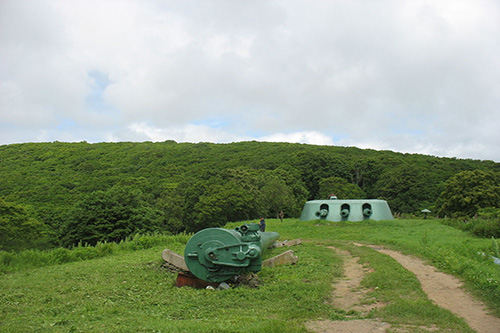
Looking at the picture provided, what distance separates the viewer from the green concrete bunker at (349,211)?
88.9 feet

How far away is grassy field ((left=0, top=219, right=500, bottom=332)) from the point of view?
5754 mm

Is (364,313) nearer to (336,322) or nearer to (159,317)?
(336,322)

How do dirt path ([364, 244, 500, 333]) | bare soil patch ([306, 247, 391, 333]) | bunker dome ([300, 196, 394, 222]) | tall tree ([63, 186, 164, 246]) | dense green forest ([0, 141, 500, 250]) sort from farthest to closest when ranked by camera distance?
dense green forest ([0, 141, 500, 250]) → tall tree ([63, 186, 164, 246]) → bunker dome ([300, 196, 394, 222]) → dirt path ([364, 244, 500, 333]) → bare soil patch ([306, 247, 391, 333])

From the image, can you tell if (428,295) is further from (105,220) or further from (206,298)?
(105,220)

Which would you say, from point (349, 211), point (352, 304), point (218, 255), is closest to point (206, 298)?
point (218, 255)

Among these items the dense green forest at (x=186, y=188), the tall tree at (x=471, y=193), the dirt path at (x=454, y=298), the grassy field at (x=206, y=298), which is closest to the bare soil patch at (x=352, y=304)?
the grassy field at (x=206, y=298)

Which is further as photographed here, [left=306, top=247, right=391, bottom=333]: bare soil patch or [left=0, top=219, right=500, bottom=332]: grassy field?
[left=306, top=247, right=391, bottom=333]: bare soil patch

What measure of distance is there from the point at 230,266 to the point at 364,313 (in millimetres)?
3347

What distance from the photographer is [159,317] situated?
6285 mm

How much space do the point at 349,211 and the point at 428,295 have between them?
1959 cm

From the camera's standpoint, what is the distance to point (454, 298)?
308 inches

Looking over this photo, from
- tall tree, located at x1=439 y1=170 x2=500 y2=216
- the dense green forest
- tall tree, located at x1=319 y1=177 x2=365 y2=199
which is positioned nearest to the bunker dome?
tall tree, located at x1=439 y1=170 x2=500 y2=216

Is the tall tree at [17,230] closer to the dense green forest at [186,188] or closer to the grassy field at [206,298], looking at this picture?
the dense green forest at [186,188]

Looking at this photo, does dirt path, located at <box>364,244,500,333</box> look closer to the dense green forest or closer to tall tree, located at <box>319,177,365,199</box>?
the dense green forest
